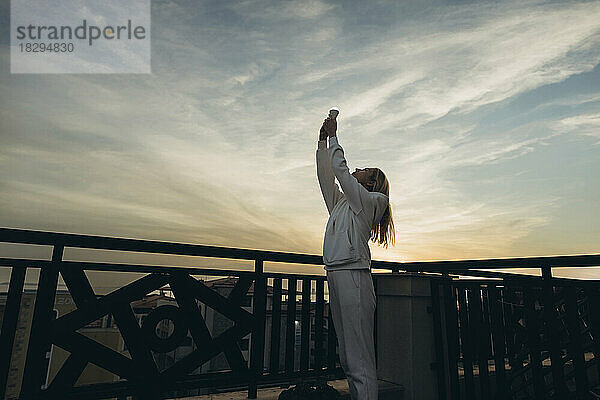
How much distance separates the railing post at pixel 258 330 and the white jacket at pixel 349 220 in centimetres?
70

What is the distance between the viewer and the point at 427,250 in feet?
32.4

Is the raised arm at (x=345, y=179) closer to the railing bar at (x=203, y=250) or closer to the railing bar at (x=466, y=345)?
the railing bar at (x=203, y=250)

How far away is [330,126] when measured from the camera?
2.60 metres

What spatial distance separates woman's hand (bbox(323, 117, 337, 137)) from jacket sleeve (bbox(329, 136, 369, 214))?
152mm

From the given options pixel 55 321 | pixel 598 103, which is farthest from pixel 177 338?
pixel 598 103

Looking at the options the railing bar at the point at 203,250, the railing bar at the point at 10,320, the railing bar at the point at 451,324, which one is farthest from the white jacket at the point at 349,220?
the railing bar at the point at 10,320

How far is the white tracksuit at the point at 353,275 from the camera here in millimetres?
2254

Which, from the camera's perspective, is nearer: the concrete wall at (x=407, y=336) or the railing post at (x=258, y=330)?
the railing post at (x=258, y=330)

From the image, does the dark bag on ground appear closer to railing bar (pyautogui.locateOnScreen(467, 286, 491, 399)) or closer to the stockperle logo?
railing bar (pyautogui.locateOnScreen(467, 286, 491, 399))

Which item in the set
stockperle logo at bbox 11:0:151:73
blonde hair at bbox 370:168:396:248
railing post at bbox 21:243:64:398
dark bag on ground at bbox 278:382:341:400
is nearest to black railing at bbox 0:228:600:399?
railing post at bbox 21:243:64:398

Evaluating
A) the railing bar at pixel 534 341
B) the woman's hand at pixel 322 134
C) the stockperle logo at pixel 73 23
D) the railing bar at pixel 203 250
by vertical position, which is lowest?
the railing bar at pixel 534 341

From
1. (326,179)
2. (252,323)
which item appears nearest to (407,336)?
(252,323)

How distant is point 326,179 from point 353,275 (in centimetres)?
75

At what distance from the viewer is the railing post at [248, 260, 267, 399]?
2.79m
